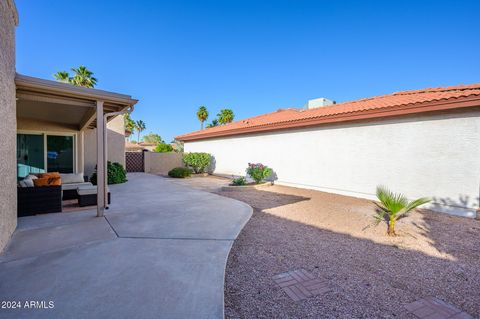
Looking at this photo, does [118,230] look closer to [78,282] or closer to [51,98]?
[78,282]

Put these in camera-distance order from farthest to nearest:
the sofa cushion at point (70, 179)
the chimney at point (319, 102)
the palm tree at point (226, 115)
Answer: the palm tree at point (226, 115) < the chimney at point (319, 102) < the sofa cushion at point (70, 179)

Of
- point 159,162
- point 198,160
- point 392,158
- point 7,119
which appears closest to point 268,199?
point 392,158

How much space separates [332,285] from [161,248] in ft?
8.36

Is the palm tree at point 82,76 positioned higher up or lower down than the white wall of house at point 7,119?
higher up

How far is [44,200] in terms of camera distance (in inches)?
225

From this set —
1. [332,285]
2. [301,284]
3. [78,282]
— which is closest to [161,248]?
[78,282]

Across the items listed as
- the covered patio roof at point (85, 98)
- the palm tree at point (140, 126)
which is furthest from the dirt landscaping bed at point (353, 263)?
the palm tree at point (140, 126)

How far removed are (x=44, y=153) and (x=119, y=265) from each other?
10175mm

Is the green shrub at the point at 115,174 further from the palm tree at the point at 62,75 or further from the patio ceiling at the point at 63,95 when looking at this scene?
the palm tree at the point at 62,75

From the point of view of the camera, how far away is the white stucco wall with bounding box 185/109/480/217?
238 inches

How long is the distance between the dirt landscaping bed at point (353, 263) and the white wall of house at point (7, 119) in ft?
12.5

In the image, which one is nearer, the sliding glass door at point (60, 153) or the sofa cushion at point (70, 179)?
the sofa cushion at point (70, 179)

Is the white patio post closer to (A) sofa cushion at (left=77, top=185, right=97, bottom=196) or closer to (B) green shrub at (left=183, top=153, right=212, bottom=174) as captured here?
(A) sofa cushion at (left=77, top=185, right=97, bottom=196)

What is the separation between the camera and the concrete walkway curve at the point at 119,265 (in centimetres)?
224
